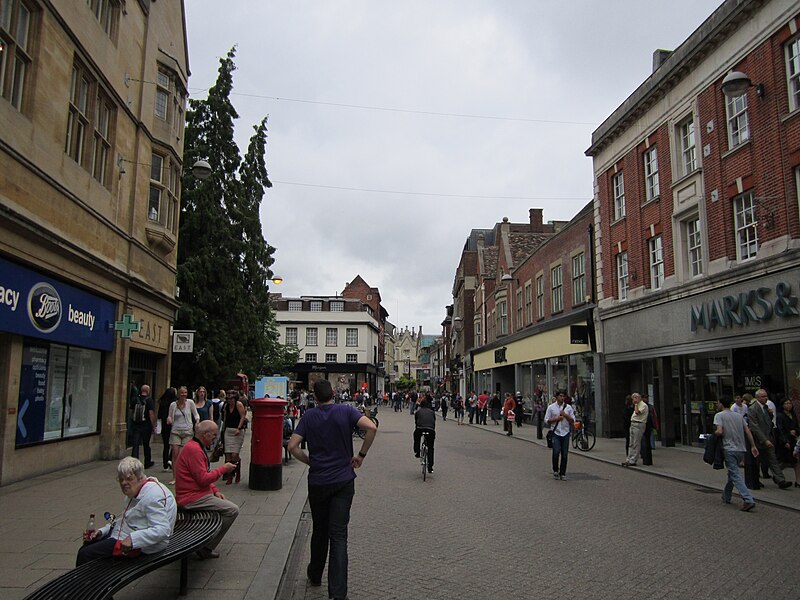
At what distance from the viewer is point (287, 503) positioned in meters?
9.98

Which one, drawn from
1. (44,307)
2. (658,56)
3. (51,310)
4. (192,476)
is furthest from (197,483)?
(658,56)

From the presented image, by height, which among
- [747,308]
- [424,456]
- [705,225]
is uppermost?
[705,225]

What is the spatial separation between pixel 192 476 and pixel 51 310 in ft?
24.1

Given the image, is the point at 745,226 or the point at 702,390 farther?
the point at 702,390

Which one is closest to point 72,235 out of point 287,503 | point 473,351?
point 287,503

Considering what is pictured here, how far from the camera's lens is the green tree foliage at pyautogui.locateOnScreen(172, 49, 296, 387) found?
24.0 metres

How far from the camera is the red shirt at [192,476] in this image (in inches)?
242

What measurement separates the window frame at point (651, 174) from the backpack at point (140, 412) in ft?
52.3

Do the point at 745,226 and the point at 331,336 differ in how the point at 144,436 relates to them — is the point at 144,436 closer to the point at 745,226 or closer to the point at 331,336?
the point at 745,226

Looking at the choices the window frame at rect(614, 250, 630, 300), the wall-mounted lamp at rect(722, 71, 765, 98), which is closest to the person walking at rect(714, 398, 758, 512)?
the wall-mounted lamp at rect(722, 71, 765, 98)

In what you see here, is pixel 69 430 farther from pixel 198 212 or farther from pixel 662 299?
pixel 662 299

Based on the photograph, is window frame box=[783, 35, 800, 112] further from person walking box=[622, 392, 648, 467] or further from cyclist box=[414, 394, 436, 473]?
cyclist box=[414, 394, 436, 473]

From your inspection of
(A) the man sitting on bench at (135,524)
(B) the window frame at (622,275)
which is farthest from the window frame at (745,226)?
(A) the man sitting on bench at (135,524)

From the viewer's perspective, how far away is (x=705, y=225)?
57.3 ft
